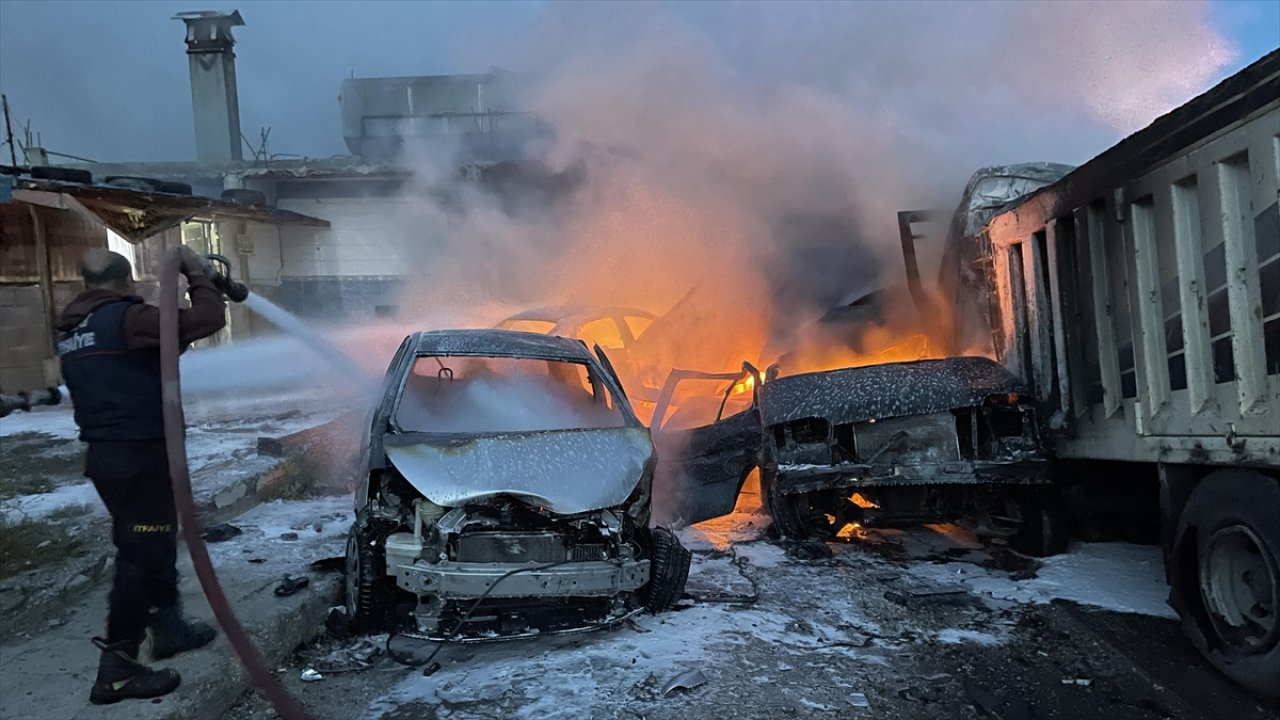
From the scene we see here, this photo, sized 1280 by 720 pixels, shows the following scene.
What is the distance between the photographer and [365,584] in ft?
12.3

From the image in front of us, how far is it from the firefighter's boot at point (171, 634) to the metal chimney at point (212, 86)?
15.4 m

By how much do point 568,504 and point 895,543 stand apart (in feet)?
10.5

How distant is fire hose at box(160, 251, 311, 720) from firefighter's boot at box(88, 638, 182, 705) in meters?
0.49

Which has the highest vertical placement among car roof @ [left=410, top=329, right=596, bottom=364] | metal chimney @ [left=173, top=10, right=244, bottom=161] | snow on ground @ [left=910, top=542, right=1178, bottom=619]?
metal chimney @ [left=173, top=10, right=244, bottom=161]

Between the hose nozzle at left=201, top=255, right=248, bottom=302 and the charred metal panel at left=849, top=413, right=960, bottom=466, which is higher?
the hose nozzle at left=201, top=255, right=248, bottom=302

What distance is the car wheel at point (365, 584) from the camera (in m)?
3.73

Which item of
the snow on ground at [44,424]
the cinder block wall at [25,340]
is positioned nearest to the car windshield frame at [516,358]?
the snow on ground at [44,424]

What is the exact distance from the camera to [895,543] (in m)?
5.88

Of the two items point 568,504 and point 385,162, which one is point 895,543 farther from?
point 385,162

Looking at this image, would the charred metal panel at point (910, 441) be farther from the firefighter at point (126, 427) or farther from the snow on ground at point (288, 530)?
the firefighter at point (126, 427)

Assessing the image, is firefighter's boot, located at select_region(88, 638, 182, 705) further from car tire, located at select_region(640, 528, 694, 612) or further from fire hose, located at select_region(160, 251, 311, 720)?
car tire, located at select_region(640, 528, 694, 612)

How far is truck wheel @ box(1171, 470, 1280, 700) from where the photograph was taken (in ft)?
10.4

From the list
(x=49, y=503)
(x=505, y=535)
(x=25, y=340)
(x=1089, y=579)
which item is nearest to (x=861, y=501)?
(x=1089, y=579)

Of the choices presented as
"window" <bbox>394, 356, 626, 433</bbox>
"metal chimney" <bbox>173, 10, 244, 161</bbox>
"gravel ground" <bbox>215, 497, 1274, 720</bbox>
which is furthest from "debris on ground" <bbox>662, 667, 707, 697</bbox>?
"metal chimney" <bbox>173, 10, 244, 161</bbox>
